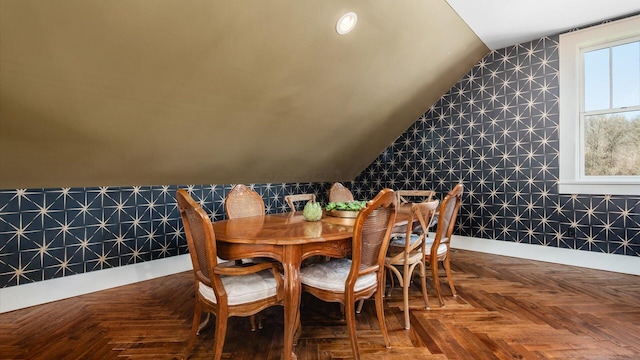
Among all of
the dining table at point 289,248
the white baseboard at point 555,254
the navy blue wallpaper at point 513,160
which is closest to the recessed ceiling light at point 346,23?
the dining table at point 289,248

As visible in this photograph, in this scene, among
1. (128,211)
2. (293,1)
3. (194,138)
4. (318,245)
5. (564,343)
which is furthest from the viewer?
(128,211)

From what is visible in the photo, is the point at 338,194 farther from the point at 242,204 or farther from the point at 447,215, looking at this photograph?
the point at 447,215

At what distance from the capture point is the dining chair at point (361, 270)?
5.21 ft

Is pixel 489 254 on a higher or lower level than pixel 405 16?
lower

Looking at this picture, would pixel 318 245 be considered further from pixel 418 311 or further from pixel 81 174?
pixel 81 174

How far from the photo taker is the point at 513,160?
372 cm

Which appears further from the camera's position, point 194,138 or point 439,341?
point 194,138

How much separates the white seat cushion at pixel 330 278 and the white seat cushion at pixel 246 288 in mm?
217

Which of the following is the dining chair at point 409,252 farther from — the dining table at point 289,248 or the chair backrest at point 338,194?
the chair backrest at point 338,194

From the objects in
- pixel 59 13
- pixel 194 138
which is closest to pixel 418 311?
pixel 194 138

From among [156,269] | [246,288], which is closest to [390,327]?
[246,288]

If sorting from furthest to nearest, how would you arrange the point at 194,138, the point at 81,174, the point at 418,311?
the point at 194,138 → the point at 81,174 → the point at 418,311

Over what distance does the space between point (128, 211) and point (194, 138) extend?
3.28 feet

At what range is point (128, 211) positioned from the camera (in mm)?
2955
